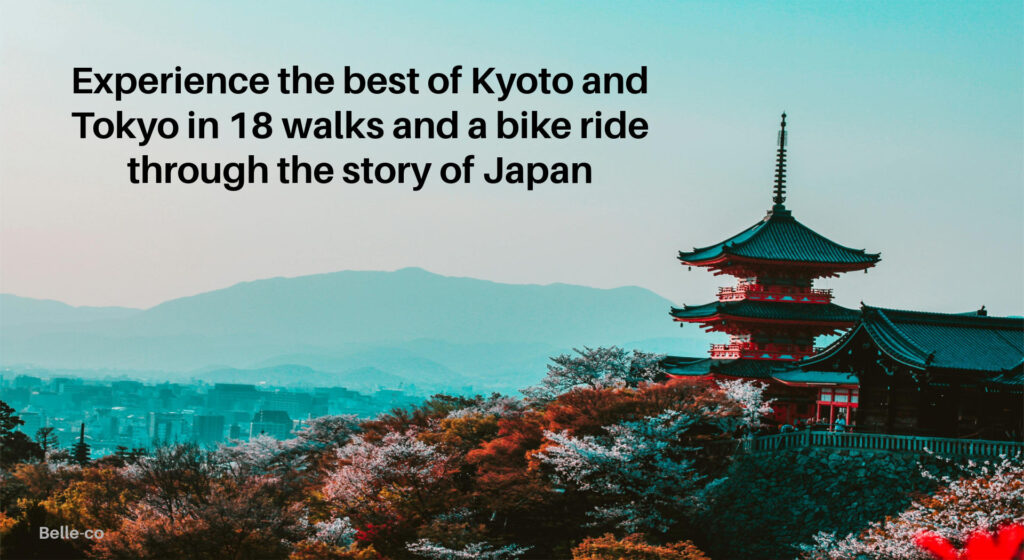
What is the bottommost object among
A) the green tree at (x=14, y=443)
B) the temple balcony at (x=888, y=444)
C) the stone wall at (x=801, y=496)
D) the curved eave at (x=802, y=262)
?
the green tree at (x=14, y=443)

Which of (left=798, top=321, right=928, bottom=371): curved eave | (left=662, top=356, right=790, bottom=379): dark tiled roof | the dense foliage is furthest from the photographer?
(left=662, top=356, right=790, bottom=379): dark tiled roof

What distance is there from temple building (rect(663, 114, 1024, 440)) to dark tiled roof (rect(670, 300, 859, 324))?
0.04m

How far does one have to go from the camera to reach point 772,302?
48.0 metres

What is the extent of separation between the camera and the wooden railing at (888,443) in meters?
28.7

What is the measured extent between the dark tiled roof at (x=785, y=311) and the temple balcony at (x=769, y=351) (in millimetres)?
1615

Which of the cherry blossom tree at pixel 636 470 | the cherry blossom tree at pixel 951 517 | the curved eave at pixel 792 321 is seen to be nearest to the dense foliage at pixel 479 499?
the cherry blossom tree at pixel 636 470

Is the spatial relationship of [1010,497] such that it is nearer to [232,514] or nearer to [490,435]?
[232,514]

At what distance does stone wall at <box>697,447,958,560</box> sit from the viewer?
30641 mm

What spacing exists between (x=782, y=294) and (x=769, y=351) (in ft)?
8.50

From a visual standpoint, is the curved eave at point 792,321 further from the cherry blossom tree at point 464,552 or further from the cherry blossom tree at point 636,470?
the cherry blossom tree at point 464,552

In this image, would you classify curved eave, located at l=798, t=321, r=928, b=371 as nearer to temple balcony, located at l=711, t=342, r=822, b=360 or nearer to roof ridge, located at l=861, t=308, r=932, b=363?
roof ridge, located at l=861, t=308, r=932, b=363

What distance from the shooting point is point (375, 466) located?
36844mm

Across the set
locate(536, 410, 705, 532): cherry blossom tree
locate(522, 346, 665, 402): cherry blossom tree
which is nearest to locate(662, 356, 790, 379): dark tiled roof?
locate(522, 346, 665, 402): cherry blossom tree

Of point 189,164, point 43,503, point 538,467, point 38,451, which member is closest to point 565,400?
point 538,467
